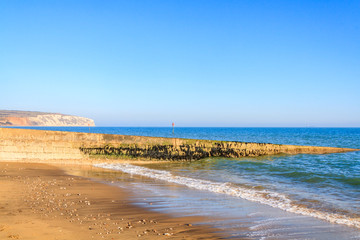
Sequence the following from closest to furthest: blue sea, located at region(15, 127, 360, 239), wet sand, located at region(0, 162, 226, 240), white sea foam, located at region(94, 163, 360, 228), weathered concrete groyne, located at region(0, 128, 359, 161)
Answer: wet sand, located at region(0, 162, 226, 240)
blue sea, located at region(15, 127, 360, 239)
white sea foam, located at region(94, 163, 360, 228)
weathered concrete groyne, located at region(0, 128, 359, 161)

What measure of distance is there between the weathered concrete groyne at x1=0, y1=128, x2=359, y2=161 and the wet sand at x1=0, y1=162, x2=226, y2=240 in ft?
24.5

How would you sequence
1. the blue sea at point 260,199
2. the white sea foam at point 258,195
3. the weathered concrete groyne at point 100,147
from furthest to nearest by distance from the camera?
the weathered concrete groyne at point 100,147, the white sea foam at point 258,195, the blue sea at point 260,199

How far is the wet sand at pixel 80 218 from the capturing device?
4.81 m

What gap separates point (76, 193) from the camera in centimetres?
820

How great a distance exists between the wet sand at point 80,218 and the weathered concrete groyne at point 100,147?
293 inches

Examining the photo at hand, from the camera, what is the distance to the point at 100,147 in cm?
1703

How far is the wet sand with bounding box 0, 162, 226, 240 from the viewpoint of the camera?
481cm

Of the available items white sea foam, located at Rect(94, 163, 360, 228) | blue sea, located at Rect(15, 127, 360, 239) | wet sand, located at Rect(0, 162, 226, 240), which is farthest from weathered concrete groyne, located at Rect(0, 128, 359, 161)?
wet sand, located at Rect(0, 162, 226, 240)

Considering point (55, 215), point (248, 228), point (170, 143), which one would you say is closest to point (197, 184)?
point (248, 228)

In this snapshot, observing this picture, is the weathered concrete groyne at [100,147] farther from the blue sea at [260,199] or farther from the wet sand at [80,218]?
the wet sand at [80,218]

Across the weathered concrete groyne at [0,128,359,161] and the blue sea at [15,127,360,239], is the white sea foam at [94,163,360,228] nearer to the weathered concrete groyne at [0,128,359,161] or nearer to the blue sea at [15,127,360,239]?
the blue sea at [15,127,360,239]

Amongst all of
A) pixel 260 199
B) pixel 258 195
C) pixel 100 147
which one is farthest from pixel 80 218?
pixel 100 147

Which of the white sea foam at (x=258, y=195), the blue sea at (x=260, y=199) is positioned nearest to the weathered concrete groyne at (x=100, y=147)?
the blue sea at (x=260, y=199)

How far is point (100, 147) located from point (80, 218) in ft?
38.4
